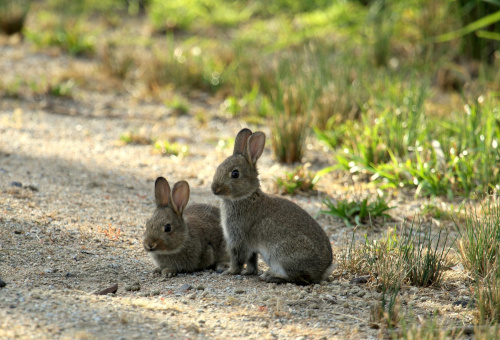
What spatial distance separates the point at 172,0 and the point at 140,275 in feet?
31.3

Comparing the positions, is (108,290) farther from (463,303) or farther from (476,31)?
(476,31)

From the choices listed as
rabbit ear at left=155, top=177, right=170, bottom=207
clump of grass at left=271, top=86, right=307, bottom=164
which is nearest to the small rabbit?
rabbit ear at left=155, top=177, right=170, bottom=207

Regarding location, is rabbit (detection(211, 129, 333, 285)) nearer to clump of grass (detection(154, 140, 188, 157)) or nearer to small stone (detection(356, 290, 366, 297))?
small stone (detection(356, 290, 366, 297))

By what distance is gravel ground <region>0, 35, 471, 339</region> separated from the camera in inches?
139

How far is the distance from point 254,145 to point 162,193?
75 centimetres

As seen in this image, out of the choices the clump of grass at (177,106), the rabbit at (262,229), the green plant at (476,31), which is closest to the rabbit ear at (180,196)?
the rabbit at (262,229)

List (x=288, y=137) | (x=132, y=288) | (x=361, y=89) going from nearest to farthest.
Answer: (x=132, y=288) → (x=288, y=137) → (x=361, y=89)

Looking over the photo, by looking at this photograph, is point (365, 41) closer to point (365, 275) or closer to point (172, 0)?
point (172, 0)

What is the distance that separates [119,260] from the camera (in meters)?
4.61

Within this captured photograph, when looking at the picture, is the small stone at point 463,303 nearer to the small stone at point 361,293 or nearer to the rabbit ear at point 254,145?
the small stone at point 361,293

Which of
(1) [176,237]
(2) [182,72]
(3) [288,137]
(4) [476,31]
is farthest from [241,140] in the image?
(4) [476,31]

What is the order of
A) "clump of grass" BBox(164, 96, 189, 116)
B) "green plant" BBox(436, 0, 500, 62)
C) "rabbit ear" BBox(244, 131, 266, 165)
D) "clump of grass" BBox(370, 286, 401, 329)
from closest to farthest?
1. "clump of grass" BBox(370, 286, 401, 329)
2. "rabbit ear" BBox(244, 131, 266, 165)
3. "clump of grass" BBox(164, 96, 189, 116)
4. "green plant" BBox(436, 0, 500, 62)

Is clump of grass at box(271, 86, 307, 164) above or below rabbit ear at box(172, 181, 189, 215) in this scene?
above

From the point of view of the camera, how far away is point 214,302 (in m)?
3.94
